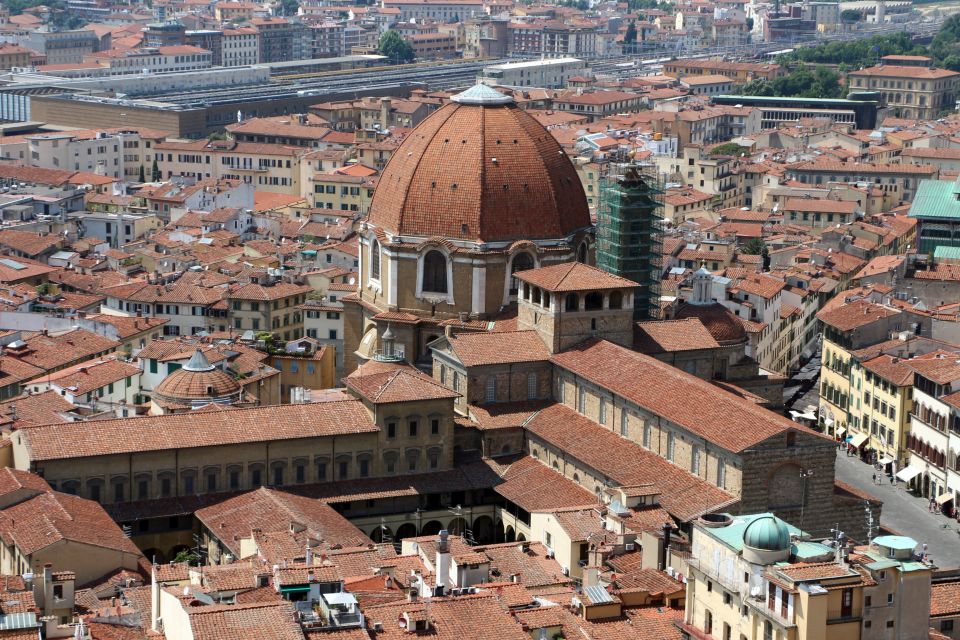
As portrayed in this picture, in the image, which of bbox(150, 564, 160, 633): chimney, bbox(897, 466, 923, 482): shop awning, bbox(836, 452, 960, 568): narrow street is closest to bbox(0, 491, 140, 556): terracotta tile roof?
bbox(150, 564, 160, 633): chimney

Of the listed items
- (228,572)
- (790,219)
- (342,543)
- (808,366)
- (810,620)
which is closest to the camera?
(810,620)

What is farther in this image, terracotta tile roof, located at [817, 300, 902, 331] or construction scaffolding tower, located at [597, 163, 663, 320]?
terracotta tile roof, located at [817, 300, 902, 331]

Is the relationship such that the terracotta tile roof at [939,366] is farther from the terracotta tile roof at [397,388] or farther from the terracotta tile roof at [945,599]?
the terracotta tile roof at [945,599]

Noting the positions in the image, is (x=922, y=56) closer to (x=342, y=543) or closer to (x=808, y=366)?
(x=808, y=366)

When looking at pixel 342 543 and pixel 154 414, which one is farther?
pixel 154 414

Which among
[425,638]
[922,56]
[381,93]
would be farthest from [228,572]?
[922,56]

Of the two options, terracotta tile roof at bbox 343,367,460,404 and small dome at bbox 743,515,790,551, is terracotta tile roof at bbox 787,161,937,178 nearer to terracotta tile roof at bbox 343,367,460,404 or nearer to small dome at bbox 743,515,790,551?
terracotta tile roof at bbox 343,367,460,404

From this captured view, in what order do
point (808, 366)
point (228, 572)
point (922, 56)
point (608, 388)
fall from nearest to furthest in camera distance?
1. point (228, 572)
2. point (608, 388)
3. point (808, 366)
4. point (922, 56)
